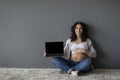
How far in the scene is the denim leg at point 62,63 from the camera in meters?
3.66

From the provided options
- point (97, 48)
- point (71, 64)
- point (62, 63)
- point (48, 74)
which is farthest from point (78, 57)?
point (48, 74)

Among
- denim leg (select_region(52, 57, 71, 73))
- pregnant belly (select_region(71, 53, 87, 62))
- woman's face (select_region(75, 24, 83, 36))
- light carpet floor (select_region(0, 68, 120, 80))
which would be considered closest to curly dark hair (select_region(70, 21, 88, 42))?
woman's face (select_region(75, 24, 83, 36))

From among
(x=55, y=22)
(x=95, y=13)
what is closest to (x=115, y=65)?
(x=95, y=13)

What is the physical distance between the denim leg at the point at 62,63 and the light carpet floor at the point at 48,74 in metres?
0.11

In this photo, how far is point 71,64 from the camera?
3746mm

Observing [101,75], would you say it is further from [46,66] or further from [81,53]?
[46,66]

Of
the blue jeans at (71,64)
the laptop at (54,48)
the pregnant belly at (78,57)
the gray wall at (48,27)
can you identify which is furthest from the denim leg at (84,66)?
the gray wall at (48,27)

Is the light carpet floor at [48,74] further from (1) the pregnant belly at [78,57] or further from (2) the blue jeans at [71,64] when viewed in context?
(1) the pregnant belly at [78,57]

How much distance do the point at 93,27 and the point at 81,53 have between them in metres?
0.49

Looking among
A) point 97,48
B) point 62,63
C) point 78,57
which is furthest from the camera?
point 97,48

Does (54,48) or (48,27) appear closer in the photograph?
(54,48)

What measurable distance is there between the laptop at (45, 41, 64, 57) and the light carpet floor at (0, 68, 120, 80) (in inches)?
12.0

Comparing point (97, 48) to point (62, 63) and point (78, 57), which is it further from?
point (62, 63)

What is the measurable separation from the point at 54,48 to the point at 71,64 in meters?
0.38
